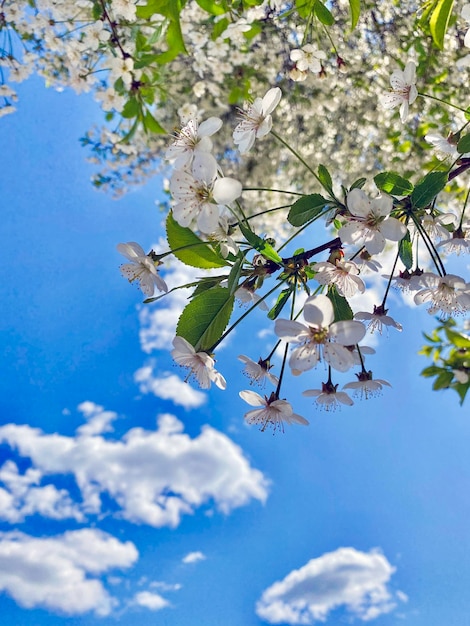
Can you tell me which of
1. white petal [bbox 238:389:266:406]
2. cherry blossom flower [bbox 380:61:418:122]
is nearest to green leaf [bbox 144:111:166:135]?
cherry blossom flower [bbox 380:61:418:122]

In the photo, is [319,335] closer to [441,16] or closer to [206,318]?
[206,318]

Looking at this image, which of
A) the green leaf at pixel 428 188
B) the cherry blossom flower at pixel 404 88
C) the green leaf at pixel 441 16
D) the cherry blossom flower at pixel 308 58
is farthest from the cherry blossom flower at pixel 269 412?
the cherry blossom flower at pixel 308 58

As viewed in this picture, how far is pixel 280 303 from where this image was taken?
833 millimetres

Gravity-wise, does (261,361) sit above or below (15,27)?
below

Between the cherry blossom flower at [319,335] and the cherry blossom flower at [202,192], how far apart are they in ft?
0.54

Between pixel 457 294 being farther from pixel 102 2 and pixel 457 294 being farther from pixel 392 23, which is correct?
pixel 392 23

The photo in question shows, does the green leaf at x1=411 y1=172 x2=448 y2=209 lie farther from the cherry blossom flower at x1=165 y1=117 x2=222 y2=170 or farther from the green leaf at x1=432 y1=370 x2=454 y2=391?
the green leaf at x1=432 y1=370 x2=454 y2=391

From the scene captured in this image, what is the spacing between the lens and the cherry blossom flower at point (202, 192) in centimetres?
76

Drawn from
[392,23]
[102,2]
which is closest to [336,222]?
[102,2]

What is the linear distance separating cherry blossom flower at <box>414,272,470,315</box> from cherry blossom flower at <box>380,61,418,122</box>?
331 mm

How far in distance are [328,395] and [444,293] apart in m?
0.23

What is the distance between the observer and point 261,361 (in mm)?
963

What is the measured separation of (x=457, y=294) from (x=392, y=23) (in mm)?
3290

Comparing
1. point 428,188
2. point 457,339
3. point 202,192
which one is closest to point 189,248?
point 202,192
